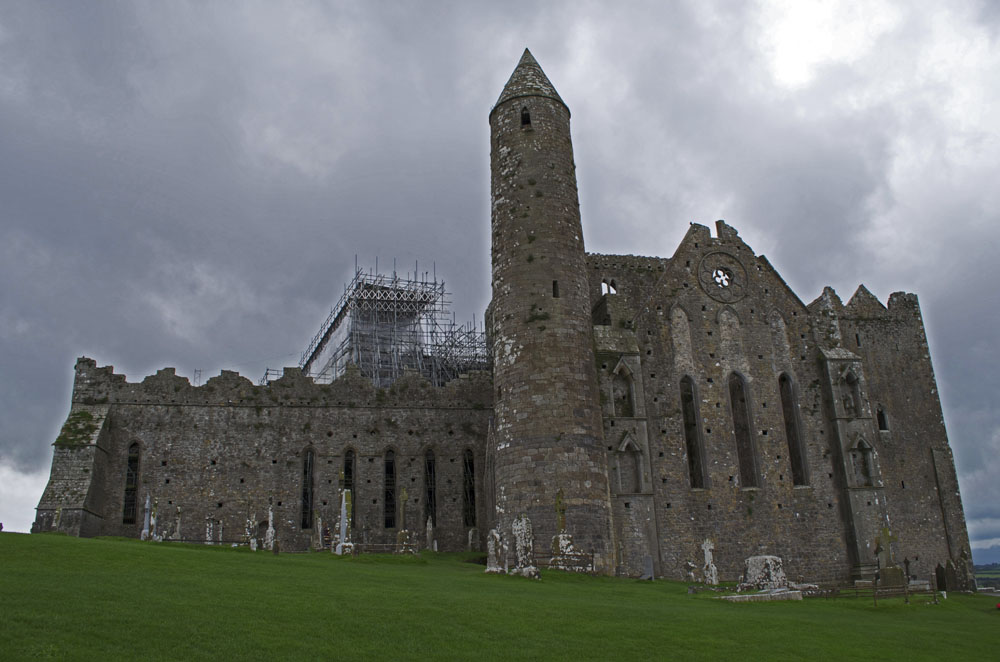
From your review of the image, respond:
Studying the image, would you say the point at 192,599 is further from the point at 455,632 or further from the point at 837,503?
the point at 837,503

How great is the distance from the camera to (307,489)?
31859 mm

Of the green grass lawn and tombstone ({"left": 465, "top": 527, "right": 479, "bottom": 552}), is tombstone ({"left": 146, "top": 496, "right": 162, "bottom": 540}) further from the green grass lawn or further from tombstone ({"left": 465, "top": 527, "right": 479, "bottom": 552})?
tombstone ({"left": 465, "top": 527, "right": 479, "bottom": 552})

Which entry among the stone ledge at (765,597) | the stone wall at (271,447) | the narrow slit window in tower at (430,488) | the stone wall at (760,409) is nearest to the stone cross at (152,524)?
the stone wall at (271,447)

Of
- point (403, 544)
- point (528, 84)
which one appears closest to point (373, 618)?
point (403, 544)

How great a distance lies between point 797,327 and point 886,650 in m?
21.8

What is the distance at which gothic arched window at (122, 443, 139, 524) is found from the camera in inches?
1185

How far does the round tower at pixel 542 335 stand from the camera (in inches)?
976

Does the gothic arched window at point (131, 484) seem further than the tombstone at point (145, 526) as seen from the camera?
Yes

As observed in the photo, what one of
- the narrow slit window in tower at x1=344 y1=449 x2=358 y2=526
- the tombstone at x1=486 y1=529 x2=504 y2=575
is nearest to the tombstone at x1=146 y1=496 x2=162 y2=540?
the narrow slit window in tower at x1=344 y1=449 x2=358 y2=526

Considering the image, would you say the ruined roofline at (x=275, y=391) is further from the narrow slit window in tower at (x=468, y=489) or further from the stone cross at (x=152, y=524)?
the stone cross at (x=152, y=524)

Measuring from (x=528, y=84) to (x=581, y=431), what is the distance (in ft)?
43.6

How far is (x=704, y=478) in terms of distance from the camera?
30.9 m

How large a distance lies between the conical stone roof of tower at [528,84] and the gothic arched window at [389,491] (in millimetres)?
14619

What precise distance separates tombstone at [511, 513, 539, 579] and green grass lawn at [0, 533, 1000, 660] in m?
3.38
